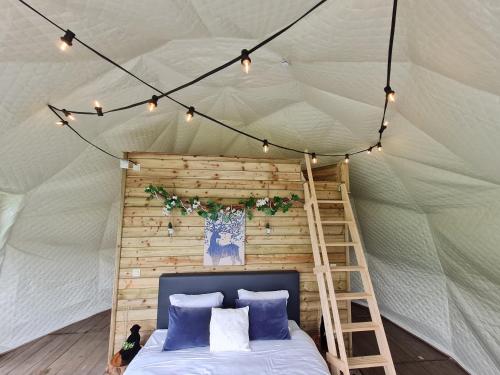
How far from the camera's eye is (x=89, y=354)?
12.0ft

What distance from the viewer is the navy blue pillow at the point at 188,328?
2.72 meters

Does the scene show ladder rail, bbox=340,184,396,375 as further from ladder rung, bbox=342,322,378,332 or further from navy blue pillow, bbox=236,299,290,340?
navy blue pillow, bbox=236,299,290,340

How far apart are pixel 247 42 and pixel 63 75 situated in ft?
5.48

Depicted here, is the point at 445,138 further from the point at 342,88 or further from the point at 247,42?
the point at 247,42

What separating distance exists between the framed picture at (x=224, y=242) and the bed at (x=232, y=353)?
0.63ft

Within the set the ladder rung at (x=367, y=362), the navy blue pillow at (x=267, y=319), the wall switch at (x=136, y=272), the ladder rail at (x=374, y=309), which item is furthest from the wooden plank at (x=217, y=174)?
the ladder rung at (x=367, y=362)

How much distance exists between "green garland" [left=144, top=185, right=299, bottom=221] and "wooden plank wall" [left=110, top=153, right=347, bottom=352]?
12 cm

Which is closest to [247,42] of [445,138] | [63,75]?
[63,75]

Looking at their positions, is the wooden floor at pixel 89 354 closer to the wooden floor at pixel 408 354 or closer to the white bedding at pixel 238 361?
the wooden floor at pixel 408 354

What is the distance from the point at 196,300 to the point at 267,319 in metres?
0.90

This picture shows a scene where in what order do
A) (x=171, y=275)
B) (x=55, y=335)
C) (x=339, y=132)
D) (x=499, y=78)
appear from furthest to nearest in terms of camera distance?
(x=55, y=335) < (x=339, y=132) < (x=171, y=275) < (x=499, y=78)

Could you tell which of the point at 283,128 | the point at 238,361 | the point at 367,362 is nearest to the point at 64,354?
the point at 238,361

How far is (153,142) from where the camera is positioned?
14.3 ft

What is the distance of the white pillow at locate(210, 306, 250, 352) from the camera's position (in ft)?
8.71
